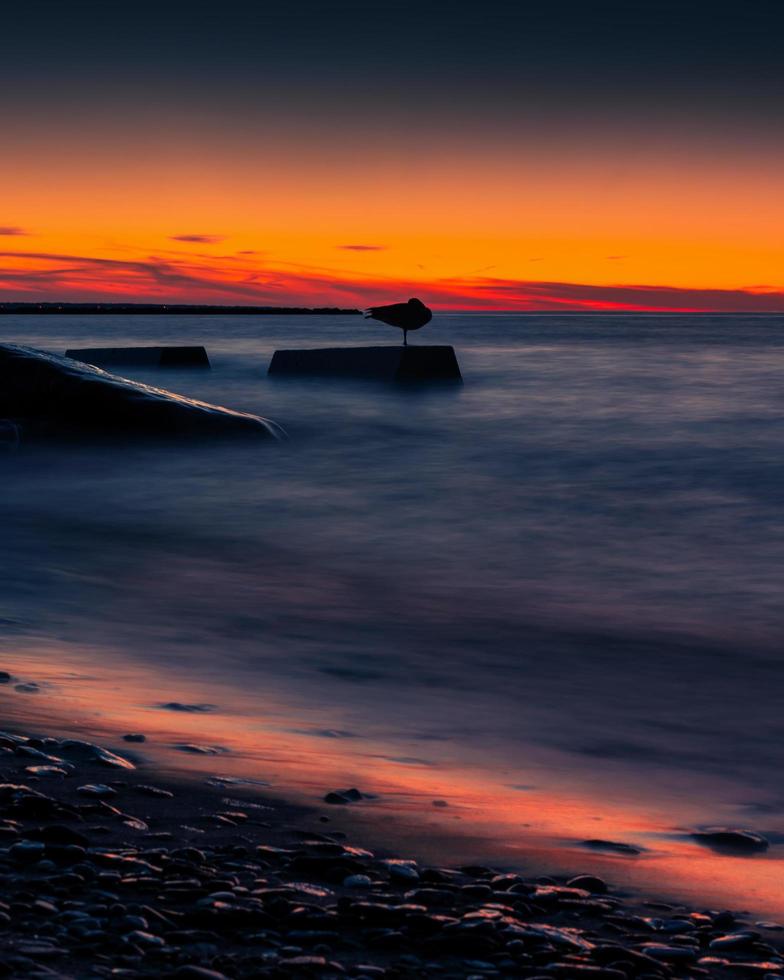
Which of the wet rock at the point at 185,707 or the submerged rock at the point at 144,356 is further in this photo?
the submerged rock at the point at 144,356

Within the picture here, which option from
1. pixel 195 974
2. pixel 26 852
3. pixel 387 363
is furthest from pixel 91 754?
pixel 387 363

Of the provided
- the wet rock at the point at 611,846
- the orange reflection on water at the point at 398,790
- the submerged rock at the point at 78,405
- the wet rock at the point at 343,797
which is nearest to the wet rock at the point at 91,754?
the orange reflection on water at the point at 398,790

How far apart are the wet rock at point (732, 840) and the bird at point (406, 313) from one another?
23.0m

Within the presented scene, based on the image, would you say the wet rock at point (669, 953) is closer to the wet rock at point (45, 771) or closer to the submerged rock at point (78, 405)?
the wet rock at point (45, 771)

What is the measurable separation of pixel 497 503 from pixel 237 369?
19761mm

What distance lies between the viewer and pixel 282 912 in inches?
102

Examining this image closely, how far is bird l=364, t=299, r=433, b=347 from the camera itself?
87.0 feet

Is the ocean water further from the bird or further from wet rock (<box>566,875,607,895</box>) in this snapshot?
the bird

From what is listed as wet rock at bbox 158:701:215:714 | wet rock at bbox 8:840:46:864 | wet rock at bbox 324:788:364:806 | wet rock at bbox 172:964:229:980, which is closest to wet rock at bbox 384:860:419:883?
wet rock at bbox 324:788:364:806

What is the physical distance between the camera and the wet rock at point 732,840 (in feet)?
11.2

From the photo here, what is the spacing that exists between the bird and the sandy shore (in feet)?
76.9

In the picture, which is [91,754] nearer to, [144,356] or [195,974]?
[195,974]

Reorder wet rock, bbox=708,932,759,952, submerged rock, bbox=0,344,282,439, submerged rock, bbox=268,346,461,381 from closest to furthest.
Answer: wet rock, bbox=708,932,759,952 → submerged rock, bbox=0,344,282,439 → submerged rock, bbox=268,346,461,381

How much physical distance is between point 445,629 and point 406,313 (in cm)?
Result: 2072
